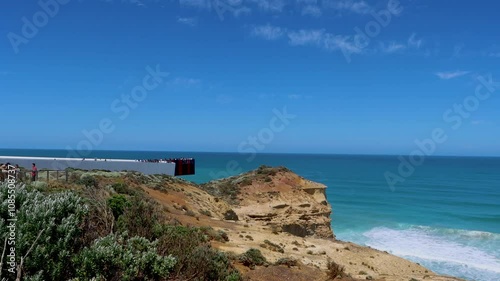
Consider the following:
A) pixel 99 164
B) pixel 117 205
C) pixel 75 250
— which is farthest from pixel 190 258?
pixel 99 164

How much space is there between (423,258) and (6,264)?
32669 mm

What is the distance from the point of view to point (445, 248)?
36188 millimetres

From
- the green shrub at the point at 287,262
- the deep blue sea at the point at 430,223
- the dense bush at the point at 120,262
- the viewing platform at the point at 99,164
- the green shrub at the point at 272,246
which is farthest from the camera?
the viewing platform at the point at 99,164

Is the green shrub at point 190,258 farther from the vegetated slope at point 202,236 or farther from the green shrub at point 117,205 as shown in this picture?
the green shrub at point 117,205

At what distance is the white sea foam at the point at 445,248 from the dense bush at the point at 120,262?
27.0 metres

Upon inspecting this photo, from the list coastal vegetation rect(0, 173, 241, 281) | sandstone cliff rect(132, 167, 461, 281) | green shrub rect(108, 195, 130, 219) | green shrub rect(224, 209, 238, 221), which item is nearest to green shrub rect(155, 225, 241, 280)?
coastal vegetation rect(0, 173, 241, 281)

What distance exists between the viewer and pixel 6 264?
682cm

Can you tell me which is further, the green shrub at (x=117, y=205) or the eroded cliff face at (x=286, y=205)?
the eroded cliff face at (x=286, y=205)

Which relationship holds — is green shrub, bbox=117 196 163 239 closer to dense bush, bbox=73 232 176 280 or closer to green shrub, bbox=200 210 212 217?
dense bush, bbox=73 232 176 280

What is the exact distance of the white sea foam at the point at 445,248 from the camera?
29.6 metres

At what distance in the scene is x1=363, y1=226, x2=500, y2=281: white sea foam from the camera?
1167 inches

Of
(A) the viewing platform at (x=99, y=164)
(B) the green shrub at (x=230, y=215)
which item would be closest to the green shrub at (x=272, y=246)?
(B) the green shrub at (x=230, y=215)

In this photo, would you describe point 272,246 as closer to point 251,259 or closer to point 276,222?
point 251,259

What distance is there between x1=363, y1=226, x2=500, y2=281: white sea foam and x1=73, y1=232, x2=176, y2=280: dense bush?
27.0 metres
